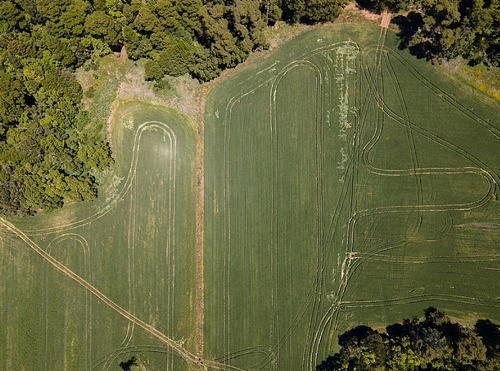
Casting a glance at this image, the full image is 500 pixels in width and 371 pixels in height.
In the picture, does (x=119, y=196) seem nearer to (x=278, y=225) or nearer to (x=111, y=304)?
(x=111, y=304)

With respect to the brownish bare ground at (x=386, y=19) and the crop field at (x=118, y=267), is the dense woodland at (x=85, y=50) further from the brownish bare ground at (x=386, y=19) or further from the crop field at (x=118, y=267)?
the crop field at (x=118, y=267)

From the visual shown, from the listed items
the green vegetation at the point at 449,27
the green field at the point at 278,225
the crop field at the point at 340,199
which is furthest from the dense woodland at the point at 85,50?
the crop field at the point at 340,199

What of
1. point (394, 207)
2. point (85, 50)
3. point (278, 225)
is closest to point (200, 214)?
point (278, 225)

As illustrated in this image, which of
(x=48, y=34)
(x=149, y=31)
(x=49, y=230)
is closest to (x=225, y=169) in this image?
(x=149, y=31)

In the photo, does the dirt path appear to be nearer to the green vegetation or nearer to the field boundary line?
the field boundary line

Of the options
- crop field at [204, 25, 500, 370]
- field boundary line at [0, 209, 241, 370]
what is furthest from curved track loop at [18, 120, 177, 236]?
crop field at [204, 25, 500, 370]

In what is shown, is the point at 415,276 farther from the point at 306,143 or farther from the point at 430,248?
the point at 306,143
